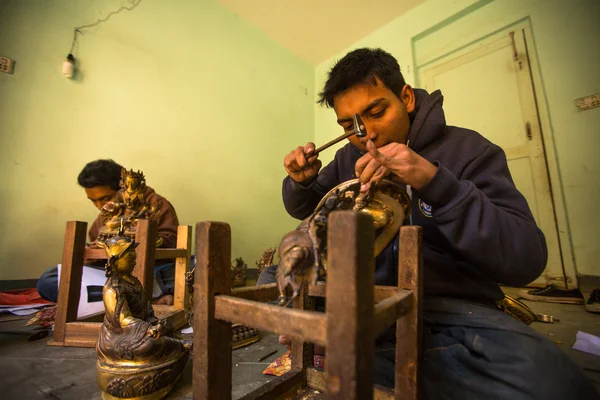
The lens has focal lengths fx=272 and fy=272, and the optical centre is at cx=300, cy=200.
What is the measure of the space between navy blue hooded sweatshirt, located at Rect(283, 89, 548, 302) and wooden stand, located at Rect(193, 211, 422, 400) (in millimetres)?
173

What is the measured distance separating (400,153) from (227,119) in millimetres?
2984

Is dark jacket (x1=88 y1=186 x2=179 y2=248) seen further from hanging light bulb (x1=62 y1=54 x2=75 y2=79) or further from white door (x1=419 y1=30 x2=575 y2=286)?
white door (x1=419 y1=30 x2=575 y2=286)

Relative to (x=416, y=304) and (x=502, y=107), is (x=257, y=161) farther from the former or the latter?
(x=416, y=304)

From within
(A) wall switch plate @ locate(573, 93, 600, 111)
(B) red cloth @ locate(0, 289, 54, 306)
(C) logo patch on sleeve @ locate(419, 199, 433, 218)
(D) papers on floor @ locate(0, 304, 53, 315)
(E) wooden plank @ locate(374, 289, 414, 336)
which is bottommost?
(D) papers on floor @ locate(0, 304, 53, 315)

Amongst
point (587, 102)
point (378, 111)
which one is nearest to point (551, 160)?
point (587, 102)

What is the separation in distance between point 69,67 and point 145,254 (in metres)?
2.11

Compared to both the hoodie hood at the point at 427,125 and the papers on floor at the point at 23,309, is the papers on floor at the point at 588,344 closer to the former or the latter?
the hoodie hood at the point at 427,125

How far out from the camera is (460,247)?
72 centimetres

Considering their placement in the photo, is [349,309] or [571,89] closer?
[349,309]

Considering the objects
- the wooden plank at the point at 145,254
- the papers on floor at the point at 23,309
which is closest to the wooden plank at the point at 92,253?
the wooden plank at the point at 145,254

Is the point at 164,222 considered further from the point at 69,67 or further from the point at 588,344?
the point at 588,344

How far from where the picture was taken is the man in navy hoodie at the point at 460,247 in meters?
0.62

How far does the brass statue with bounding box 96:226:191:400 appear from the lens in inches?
32.6

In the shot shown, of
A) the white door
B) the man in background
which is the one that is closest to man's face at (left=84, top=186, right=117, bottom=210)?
the man in background
